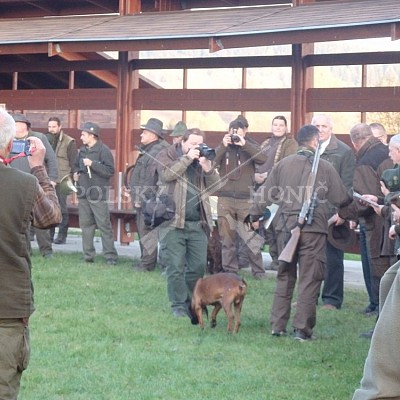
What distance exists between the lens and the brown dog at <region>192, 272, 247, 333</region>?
9742 mm

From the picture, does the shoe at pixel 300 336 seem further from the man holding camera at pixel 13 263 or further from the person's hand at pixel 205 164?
the man holding camera at pixel 13 263

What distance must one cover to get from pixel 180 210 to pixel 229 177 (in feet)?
9.22

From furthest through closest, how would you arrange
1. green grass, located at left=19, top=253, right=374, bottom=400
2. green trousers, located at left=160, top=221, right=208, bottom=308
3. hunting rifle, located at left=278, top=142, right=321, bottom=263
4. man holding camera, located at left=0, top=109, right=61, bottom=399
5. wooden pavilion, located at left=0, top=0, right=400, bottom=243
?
wooden pavilion, located at left=0, top=0, right=400, bottom=243
green trousers, located at left=160, top=221, right=208, bottom=308
hunting rifle, located at left=278, top=142, right=321, bottom=263
green grass, located at left=19, top=253, right=374, bottom=400
man holding camera, located at left=0, top=109, right=61, bottom=399

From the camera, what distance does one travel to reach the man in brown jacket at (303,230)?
954 centimetres

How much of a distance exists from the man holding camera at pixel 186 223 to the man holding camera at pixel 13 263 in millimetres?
5699

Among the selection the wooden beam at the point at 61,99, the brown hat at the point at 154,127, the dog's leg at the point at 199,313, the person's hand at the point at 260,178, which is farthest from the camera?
the wooden beam at the point at 61,99

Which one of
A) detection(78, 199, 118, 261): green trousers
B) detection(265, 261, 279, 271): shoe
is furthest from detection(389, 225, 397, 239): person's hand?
detection(78, 199, 118, 261): green trousers

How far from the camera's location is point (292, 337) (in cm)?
961

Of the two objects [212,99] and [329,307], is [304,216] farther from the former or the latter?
[212,99]

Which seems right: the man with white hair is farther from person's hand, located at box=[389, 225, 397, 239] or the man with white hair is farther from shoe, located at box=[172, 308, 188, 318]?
person's hand, located at box=[389, 225, 397, 239]

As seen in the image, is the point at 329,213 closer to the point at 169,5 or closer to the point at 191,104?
the point at 191,104

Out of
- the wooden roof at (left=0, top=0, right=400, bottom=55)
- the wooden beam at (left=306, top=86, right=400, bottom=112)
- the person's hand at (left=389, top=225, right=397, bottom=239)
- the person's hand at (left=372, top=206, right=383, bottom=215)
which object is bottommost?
the person's hand at (left=389, top=225, right=397, bottom=239)

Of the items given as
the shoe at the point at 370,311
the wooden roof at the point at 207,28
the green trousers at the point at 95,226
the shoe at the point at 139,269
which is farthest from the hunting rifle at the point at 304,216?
the green trousers at the point at 95,226

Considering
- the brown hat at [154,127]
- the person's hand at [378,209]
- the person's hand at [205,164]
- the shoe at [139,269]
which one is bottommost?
the shoe at [139,269]
